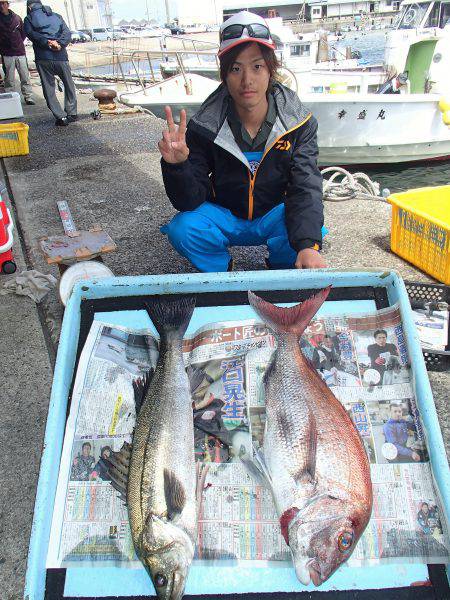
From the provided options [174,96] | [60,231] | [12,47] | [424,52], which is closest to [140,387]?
[60,231]

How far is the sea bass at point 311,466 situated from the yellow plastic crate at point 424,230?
182 cm

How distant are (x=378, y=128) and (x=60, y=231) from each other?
342 inches

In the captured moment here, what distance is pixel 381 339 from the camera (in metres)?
1.96

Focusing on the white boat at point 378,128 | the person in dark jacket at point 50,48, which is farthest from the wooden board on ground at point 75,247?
the white boat at point 378,128

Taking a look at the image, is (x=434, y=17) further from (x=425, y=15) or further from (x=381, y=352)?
(x=381, y=352)

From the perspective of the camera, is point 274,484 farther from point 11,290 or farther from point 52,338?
point 11,290

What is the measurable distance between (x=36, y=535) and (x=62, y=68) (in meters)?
9.14

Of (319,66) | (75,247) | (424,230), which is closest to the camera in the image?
(75,247)

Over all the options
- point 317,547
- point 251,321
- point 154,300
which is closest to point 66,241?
point 154,300

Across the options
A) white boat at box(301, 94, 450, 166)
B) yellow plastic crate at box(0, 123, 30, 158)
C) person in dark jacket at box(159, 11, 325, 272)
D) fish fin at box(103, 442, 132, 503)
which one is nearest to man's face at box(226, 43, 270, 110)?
person in dark jacket at box(159, 11, 325, 272)

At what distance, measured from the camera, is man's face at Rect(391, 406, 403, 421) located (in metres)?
1.76

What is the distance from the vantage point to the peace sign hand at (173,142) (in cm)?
241

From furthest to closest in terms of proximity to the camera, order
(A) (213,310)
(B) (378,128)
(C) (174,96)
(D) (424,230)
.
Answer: (B) (378,128) → (C) (174,96) → (D) (424,230) → (A) (213,310)

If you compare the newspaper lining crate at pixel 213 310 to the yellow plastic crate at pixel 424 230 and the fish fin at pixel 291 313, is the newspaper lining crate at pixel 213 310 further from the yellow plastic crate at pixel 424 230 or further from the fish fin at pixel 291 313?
the yellow plastic crate at pixel 424 230
